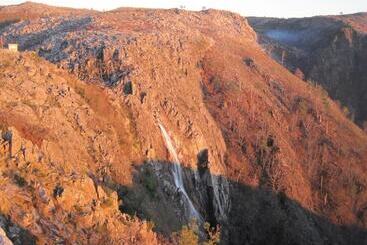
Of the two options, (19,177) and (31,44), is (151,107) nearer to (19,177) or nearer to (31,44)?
Result: (31,44)

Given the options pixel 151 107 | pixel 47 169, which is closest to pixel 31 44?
pixel 151 107

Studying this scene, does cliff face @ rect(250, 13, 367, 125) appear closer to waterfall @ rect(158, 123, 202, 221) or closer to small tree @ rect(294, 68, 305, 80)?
small tree @ rect(294, 68, 305, 80)

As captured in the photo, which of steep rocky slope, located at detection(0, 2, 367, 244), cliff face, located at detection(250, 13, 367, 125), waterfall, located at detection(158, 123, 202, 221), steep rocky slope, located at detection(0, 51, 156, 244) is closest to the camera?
steep rocky slope, located at detection(0, 51, 156, 244)

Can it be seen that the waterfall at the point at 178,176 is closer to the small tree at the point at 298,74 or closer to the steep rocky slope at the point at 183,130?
the steep rocky slope at the point at 183,130

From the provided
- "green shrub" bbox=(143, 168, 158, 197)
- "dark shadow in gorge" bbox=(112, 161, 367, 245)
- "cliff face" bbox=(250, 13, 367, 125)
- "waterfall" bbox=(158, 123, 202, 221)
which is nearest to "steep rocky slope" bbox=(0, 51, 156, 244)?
"green shrub" bbox=(143, 168, 158, 197)

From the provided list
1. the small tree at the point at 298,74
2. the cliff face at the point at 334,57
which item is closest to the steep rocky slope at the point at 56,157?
the small tree at the point at 298,74
